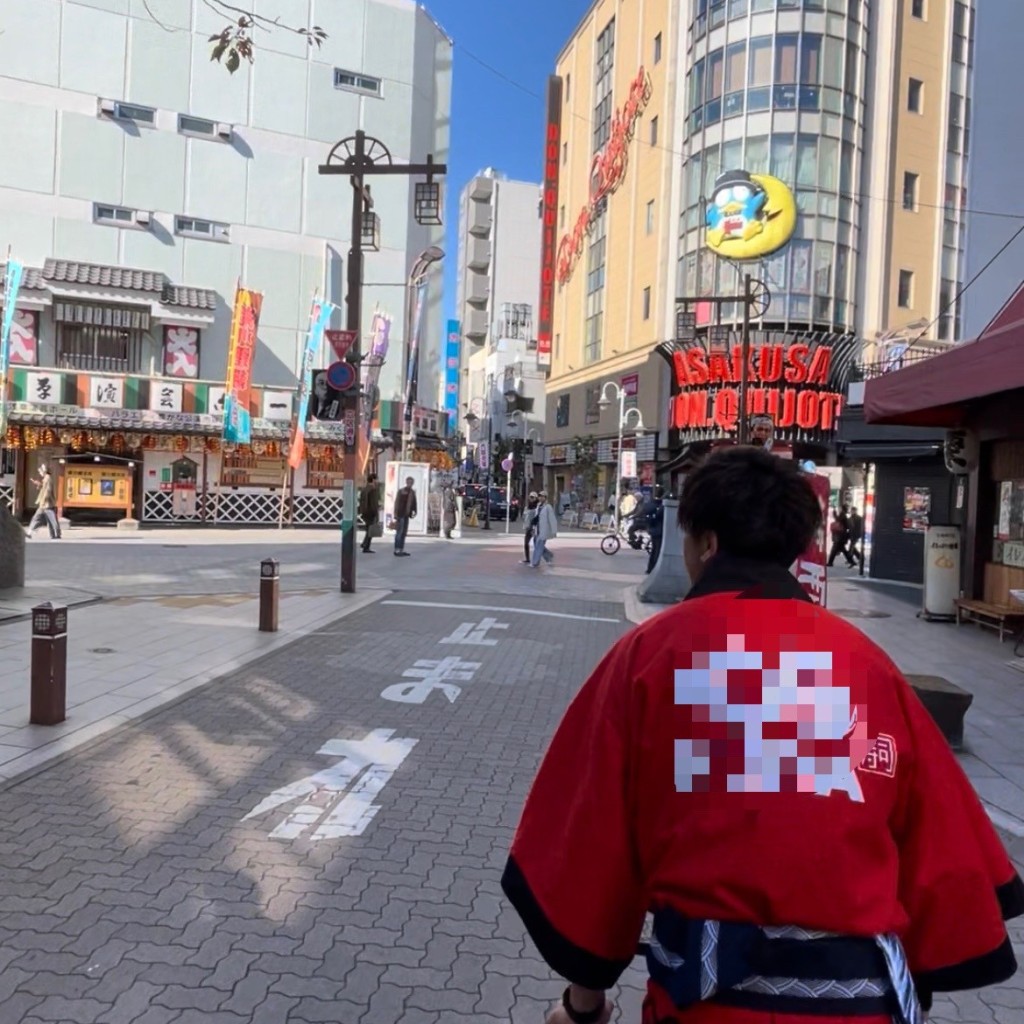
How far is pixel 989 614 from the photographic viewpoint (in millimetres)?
11617

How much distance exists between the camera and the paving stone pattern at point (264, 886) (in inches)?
128

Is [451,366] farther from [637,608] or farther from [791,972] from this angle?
[791,972]

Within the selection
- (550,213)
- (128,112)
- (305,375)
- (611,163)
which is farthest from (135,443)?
(550,213)

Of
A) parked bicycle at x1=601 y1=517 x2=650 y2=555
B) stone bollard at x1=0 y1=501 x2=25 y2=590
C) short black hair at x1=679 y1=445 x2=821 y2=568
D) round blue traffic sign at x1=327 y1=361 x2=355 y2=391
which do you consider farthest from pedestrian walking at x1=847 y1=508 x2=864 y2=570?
short black hair at x1=679 y1=445 x2=821 y2=568

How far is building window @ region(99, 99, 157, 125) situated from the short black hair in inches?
1286

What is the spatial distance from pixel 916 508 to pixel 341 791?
15.8 m

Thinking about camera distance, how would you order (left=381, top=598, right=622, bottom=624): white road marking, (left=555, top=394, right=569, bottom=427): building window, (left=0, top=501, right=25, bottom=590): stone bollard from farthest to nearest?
(left=555, top=394, right=569, bottom=427): building window
(left=381, top=598, right=622, bottom=624): white road marking
(left=0, top=501, right=25, bottom=590): stone bollard

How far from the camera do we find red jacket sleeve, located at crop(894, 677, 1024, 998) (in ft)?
5.20

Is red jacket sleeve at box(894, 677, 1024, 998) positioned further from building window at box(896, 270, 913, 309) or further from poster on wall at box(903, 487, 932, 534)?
building window at box(896, 270, 913, 309)

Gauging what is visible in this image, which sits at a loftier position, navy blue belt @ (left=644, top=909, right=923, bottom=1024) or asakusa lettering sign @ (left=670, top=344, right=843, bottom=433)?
asakusa lettering sign @ (left=670, top=344, right=843, bottom=433)

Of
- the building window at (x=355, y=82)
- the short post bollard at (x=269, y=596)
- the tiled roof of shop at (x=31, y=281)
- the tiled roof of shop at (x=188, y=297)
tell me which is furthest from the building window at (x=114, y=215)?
the short post bollard at (x=269, y=596)

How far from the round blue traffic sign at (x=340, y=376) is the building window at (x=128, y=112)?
69.3 feet

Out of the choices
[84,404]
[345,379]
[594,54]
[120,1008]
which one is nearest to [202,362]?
[84,404]

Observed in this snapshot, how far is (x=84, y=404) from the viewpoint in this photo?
27359 millimetres
